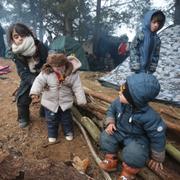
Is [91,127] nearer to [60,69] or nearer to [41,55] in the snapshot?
[60,69]

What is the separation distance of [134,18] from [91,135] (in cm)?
1129

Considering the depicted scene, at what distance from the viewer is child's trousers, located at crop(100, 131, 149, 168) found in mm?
2872

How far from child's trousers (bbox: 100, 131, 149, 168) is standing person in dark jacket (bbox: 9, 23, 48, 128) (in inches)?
53.2

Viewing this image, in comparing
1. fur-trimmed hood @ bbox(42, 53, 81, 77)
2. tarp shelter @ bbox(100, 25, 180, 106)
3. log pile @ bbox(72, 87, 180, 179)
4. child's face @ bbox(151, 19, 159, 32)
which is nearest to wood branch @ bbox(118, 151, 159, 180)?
log pile @ bbox(72, 87, 180, 179)

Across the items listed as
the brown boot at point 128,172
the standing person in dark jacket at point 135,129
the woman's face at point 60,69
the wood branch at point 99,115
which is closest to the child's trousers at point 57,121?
the wood branch at point 99,115

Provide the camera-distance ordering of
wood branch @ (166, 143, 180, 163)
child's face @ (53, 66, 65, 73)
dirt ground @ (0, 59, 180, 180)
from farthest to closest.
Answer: child's face @ (53, 66, 65, 73) → dirt ground @ (0, 59, 180, 180) → wood branch @ (166, 143, 180, 163)

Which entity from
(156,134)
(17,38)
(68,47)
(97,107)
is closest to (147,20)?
(97,107)

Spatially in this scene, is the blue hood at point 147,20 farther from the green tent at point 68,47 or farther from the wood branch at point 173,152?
the green tent at point 68,47

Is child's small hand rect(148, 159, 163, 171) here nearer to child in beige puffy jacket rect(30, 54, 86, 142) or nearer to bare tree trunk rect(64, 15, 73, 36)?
child in beige puffy jacket rect(30, 54, 86, 142)

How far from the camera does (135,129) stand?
9.73ft

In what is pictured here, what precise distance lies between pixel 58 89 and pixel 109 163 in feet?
3.38

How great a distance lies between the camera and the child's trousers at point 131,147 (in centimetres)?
287

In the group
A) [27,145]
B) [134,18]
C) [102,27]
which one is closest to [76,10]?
[102,27]

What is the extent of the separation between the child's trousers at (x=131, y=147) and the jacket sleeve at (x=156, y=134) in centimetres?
8
